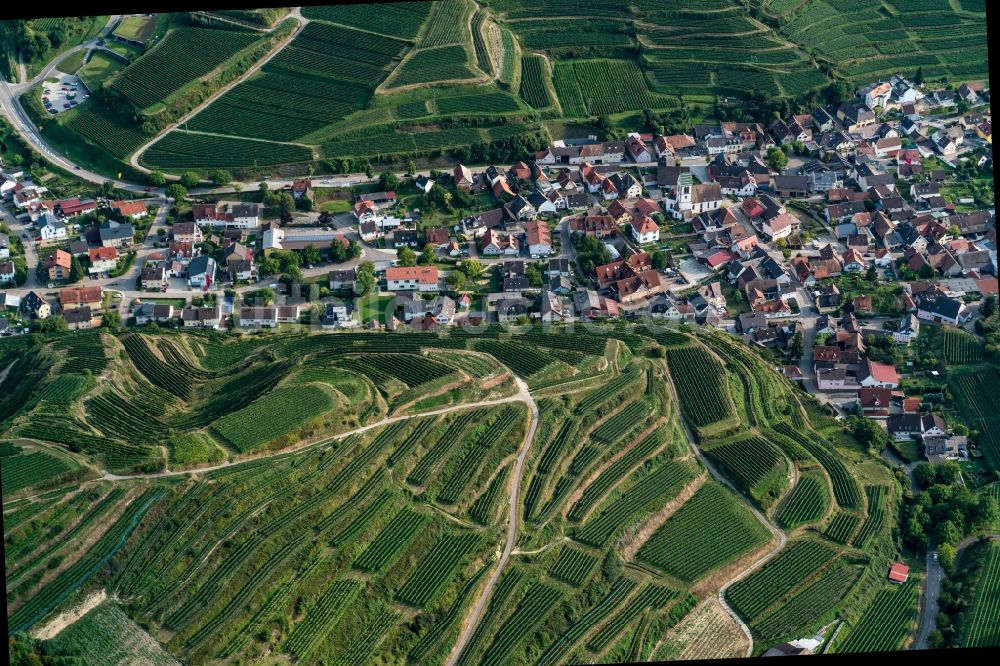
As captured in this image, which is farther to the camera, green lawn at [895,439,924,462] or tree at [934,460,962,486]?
green lawn at [895,439,924,462]

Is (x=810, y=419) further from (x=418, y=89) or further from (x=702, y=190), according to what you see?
(x=418, y=89)

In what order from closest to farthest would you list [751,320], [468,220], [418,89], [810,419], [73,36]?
[810,419] < [751,320] < [468,220] < [418,89] < [73,36]

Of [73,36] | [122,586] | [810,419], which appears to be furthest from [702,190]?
[73,36]

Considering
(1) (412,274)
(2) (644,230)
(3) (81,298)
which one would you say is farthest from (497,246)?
(3) (81,298)

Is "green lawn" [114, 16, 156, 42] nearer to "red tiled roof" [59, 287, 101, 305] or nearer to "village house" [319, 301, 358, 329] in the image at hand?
"red tiled roof" [59, 287, 101, 305]

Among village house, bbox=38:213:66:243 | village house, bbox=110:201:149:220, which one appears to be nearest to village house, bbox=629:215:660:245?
village house, bbox=110:201:149:220

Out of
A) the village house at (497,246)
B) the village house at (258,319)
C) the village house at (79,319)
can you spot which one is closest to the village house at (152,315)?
the village house at (79,319)

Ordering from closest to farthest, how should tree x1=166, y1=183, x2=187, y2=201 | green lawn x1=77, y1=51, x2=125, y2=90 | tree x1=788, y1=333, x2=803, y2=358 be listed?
tree x1=788, y1=333, x2=803, y2=358 → tree x1=166, y1=183, x2=187, y2=201 → green lawn x1=77, y1=51, x2=125, y2=90
